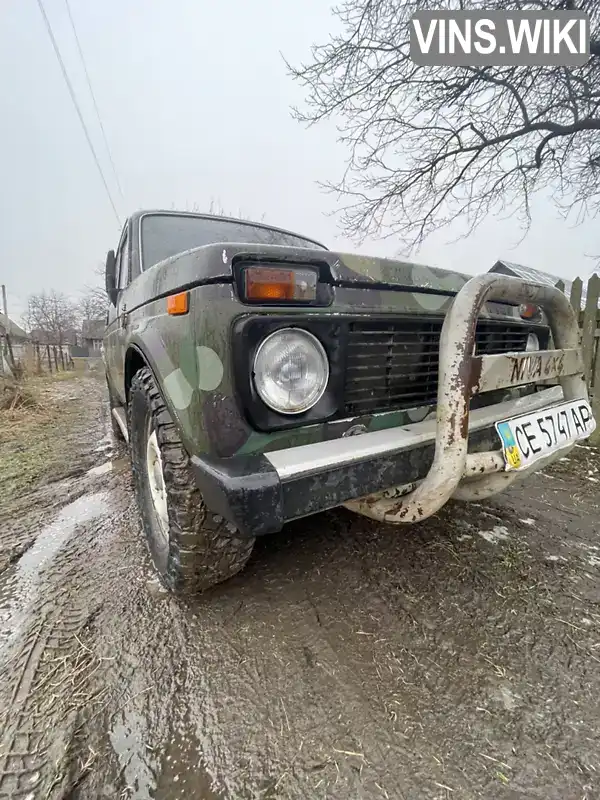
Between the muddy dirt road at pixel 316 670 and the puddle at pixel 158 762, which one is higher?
the muddy dirt road at pixel 316 670

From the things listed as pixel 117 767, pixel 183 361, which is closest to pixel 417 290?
pixel 183 361

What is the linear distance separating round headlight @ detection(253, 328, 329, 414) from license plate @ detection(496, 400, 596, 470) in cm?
66

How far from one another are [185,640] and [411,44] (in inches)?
316

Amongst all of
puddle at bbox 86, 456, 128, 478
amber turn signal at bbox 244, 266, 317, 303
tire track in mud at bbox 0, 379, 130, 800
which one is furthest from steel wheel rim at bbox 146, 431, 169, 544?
puddle at bbox 86, 456, 128, 478

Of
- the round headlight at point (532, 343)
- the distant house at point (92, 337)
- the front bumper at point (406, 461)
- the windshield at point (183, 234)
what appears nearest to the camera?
the front bumper at point (406, 461)

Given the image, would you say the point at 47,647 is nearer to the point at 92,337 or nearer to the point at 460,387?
the point at 460,387

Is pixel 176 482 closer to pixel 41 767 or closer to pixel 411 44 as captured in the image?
pixel 41 767

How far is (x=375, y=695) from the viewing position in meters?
1.28

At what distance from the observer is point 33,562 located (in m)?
2.14

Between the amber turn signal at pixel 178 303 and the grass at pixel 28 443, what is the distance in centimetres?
257

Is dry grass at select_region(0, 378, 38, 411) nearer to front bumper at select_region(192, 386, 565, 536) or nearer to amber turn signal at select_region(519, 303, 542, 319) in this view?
front bumper at select_region(192, 386, 565, 536)

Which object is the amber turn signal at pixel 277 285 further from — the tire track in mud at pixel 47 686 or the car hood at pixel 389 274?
the tire track in mud at pixel 47 686

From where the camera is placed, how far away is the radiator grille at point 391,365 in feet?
4.76

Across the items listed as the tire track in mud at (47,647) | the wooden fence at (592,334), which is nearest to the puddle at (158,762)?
the tire track in mud at (47,647)
